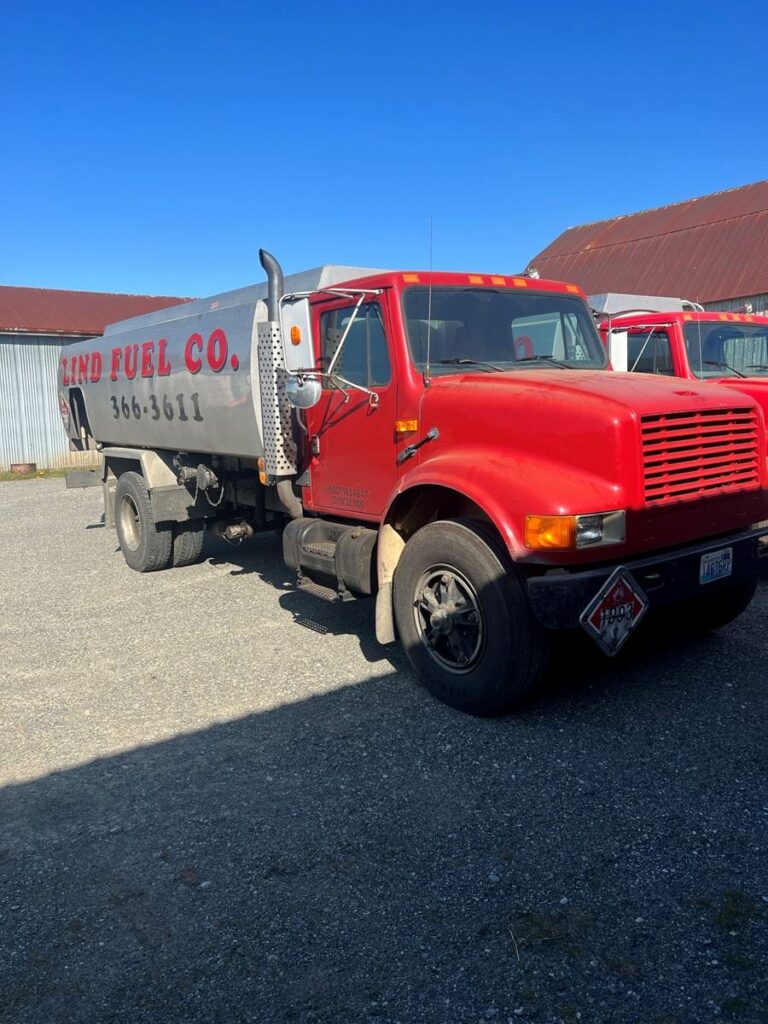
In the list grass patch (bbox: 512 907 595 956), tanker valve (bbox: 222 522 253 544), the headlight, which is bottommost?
grass patch (bbox: 512 907 595 956)

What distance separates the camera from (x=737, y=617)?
223 inches

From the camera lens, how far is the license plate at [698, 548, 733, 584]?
13.8 feet

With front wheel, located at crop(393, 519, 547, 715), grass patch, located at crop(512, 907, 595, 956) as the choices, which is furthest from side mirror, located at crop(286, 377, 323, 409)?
grass patch, located at crop(512, 907, 595, 956)

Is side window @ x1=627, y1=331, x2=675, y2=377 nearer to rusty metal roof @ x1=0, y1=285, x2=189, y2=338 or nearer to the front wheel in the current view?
the front wheel

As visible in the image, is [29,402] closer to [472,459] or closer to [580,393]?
[472,459]

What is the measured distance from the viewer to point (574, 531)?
3777 mm

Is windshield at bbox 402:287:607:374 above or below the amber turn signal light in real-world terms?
above

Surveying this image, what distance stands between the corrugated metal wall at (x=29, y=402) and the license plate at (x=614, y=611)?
19261mm

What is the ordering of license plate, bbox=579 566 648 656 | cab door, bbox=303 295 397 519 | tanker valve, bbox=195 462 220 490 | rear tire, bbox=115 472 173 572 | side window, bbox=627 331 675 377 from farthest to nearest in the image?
1. rear tire, bbox=115 472 173 572
2. side window, bbox=627 331 675 377
3. tanker valve, bbox=195 462 220 490
4. cab door, bbox=303 295 397 519
5. license plate, bbox=579 566 648 656

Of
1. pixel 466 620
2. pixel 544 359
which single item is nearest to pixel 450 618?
pixel 466 620

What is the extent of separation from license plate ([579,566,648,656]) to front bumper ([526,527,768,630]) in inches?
1.5

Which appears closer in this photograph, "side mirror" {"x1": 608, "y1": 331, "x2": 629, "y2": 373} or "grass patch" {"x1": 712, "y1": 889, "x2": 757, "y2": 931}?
"grass patch" {"x1": 712, "y1": 889, "x2": 757, "y2": 931}

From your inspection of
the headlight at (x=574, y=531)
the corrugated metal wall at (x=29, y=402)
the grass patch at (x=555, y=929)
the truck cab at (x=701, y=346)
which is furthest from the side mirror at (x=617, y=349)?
the corrugated metal wall at (x=29, y=402)

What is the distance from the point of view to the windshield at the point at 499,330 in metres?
5.00
